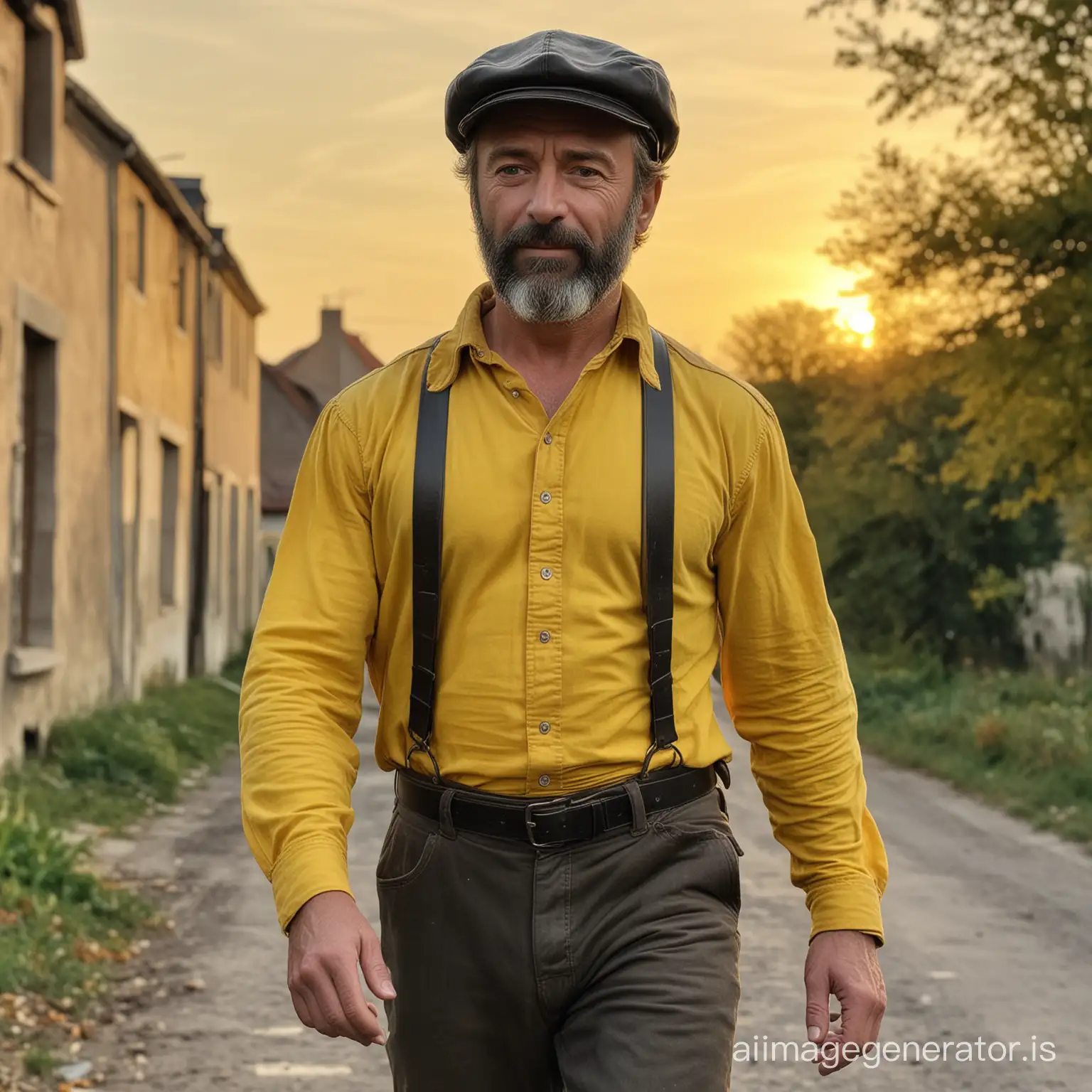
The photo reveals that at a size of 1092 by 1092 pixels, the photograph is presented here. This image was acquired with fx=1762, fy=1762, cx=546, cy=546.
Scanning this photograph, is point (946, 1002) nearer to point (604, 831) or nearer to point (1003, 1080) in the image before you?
point (1003, 1080)

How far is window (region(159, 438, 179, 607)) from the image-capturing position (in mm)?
21359

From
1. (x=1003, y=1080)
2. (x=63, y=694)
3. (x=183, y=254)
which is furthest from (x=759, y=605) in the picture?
(x=183, y=254)

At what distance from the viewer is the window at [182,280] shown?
21.8m

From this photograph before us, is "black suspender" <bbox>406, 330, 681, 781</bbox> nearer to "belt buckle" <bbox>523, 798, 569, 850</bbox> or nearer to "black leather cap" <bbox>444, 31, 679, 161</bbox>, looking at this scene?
"belt buckle" <bbox>523, 798, 569, 850</bbox>

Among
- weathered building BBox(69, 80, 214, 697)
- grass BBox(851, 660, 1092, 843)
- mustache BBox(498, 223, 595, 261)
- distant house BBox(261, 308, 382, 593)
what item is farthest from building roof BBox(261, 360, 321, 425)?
mustache BBox(498, 223, 595, 261)

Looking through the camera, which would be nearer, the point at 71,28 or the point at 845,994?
the point at 845,994

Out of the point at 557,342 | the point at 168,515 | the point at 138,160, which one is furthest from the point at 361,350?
the point at 557,342

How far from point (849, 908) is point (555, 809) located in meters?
0.54

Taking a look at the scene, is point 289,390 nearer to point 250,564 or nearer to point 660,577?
point 250,564

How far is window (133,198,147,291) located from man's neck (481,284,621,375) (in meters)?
16.5

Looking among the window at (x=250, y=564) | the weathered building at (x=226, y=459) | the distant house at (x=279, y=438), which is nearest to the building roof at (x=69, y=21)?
the weathered building at (x=226, y=459)

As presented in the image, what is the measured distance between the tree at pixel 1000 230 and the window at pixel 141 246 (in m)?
7.46

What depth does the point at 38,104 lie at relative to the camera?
13.6m

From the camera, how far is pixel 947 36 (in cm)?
1794
